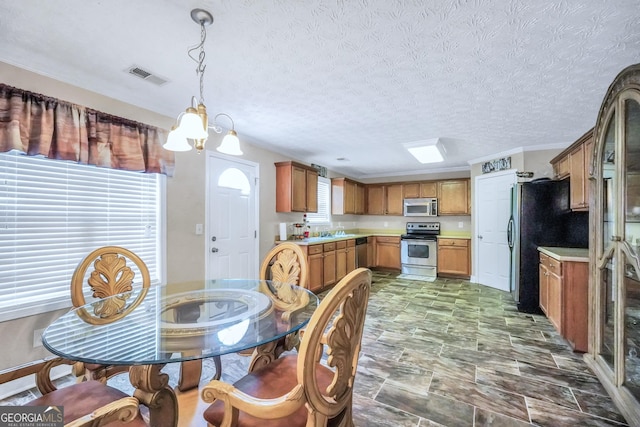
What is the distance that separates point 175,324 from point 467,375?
216 cm

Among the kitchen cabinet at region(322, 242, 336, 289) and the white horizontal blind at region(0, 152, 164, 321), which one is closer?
the white horizontal blind at region(0, 152, 164, 321)

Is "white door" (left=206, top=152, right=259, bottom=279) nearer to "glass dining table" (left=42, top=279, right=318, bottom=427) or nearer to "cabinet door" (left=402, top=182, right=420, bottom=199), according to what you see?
"glass dining table" (left=42, top=279, right=318, bottom=427)

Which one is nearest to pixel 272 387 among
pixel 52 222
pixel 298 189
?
pixel 52 222

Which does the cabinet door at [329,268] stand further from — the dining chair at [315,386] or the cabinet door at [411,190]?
the dining chair at [315,386]

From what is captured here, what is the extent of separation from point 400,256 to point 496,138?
318 cm

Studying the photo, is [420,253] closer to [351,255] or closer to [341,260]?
[351,255]

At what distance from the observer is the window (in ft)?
18.9

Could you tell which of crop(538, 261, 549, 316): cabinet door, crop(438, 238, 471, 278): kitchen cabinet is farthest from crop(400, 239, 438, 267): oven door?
crop(538, 261, 549, 316): cabinet door

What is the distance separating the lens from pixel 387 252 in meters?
6.45

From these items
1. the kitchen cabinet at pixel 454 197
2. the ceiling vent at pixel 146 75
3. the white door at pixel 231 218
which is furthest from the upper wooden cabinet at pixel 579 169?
the ceiling vent at pixel 146 75

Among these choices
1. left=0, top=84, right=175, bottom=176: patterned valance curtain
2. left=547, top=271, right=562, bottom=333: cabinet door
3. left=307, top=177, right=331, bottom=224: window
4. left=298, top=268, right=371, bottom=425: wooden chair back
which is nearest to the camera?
left=298, top=268, right=371, bottom=425: wooden chair back

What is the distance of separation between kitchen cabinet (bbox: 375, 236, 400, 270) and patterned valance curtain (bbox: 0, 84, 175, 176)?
4.87 meters

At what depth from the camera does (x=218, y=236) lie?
11.1 feet

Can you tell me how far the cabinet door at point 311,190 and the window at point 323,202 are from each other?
68 centimetres
